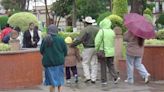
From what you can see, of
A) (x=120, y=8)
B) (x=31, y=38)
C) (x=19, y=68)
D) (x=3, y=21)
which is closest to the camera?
(x=19, y=68)

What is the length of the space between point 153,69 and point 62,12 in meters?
44.8

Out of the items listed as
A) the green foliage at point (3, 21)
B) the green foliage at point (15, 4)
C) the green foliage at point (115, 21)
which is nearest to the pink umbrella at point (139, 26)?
the green foliage at point (115, 21)

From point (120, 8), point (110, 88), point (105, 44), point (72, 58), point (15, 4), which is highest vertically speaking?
point (15, 4)

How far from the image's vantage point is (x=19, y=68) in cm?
1205

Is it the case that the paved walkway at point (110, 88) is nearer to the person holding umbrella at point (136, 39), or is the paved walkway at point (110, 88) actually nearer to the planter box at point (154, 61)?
the person holding umbrella at point (136, 39)

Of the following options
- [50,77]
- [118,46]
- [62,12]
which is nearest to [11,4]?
[62,12]

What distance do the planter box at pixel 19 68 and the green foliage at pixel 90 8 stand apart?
40419 millimetres

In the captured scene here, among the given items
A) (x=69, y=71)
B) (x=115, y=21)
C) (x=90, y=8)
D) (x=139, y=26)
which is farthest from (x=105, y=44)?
(x=90, y=8)

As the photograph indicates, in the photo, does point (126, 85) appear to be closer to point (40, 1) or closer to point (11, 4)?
point (11, 4)

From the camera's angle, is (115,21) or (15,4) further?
(15,4)

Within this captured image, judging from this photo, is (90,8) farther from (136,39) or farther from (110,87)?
(110,87)

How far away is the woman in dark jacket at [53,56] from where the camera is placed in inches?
394

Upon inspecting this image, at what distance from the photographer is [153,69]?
13453 mm

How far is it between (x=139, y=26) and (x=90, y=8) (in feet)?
135
